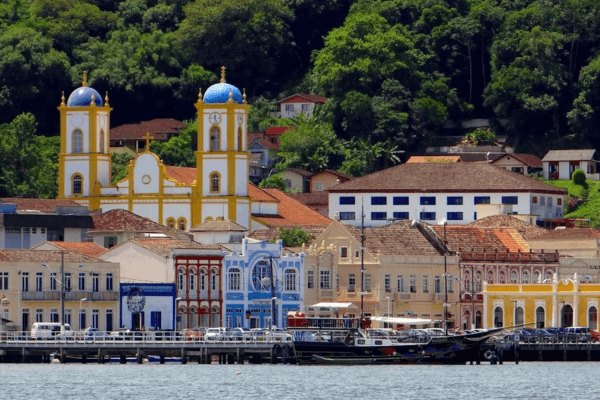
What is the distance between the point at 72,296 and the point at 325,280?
17364 mm

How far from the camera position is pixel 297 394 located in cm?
11588

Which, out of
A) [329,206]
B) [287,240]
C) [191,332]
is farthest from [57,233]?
[329,206]

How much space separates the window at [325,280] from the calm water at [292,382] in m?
17.9

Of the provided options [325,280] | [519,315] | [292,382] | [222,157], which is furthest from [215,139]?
[292,382]

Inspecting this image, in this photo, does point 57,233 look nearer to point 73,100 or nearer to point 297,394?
point 73,100

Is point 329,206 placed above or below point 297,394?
above

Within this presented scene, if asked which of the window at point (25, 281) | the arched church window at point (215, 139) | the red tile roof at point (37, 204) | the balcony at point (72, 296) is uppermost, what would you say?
the arched church window at point (215, 139)

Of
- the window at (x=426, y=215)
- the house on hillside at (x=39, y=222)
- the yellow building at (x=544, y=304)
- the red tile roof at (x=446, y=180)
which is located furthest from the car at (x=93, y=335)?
the red tile roof at (x=446, y=180)

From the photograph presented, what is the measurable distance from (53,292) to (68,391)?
25827 millimetres

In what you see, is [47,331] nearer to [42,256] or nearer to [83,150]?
[42,256]

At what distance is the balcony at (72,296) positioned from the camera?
140m

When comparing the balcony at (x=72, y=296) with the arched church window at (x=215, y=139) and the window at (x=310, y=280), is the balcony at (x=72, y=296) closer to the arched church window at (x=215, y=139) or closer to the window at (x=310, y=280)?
the window at (x=310, y=280)

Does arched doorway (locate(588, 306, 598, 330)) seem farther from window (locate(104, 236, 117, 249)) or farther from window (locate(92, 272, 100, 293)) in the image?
window (locate(92, 272, 100, 293))

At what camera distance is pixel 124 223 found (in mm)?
161625
